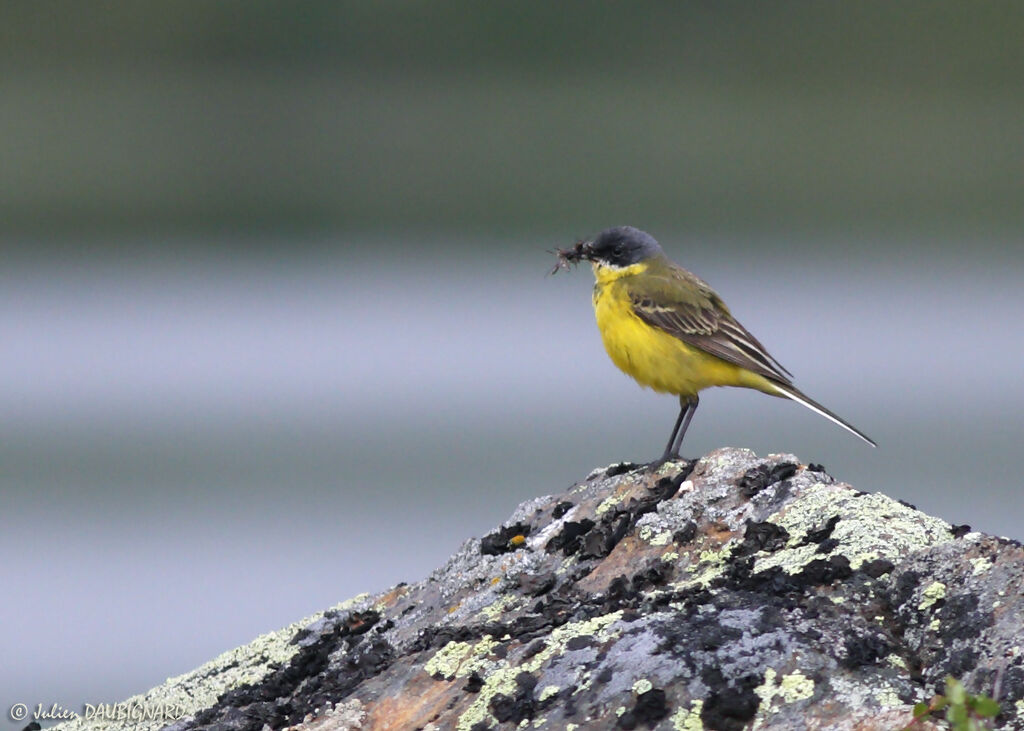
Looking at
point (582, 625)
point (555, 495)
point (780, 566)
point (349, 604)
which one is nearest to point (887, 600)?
point (780, 566)

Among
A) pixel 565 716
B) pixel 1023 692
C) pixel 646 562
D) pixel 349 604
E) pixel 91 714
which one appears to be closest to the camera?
pixel 1023 692

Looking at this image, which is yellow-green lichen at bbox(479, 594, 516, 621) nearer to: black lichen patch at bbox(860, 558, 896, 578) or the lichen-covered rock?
the lichen-covered rock

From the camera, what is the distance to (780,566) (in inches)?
115

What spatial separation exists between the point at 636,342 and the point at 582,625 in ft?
10.2

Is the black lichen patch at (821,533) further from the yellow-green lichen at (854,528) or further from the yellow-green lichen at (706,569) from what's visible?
the yellow-green lichen at (706,569)

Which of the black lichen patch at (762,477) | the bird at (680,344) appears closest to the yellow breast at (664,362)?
the bird at (680,344)

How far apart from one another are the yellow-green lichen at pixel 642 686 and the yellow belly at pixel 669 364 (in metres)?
3.26

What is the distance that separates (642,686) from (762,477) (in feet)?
3.81

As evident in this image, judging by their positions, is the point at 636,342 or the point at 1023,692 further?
the point at 636,342

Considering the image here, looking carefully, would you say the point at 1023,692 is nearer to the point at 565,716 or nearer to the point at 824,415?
the point at 565,716

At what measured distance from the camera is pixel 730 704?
95.4 inches

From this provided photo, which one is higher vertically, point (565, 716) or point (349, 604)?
point (349, 604)

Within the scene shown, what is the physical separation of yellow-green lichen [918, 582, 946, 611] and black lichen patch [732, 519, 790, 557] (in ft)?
1.52

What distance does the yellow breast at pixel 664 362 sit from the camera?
5695 millimetres
